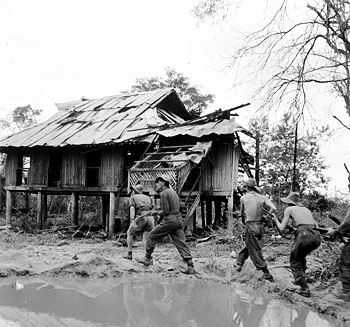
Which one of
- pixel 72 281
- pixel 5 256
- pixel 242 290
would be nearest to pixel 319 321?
pixel 242 290

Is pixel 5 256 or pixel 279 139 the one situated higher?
pixel 279 139

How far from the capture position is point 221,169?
14961mm

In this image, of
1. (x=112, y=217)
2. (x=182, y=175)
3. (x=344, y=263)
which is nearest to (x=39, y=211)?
(x=112, y=217)

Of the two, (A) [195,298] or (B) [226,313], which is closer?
(B) [226,313]

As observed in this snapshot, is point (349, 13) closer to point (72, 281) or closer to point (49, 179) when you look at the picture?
point (72, 281)

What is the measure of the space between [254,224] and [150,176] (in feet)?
22.2


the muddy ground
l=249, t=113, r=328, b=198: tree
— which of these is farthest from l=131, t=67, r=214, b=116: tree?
the muddy ground

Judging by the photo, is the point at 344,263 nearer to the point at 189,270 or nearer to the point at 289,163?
the point at 189,270

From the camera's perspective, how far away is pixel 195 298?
6055 millimetres

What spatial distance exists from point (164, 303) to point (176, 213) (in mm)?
2106

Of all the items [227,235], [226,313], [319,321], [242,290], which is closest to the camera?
[319,321]

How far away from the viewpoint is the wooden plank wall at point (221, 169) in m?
14.8

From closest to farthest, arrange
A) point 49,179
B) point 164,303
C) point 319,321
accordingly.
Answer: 1. point 319,321
2. point 164,303
3. point 49,179

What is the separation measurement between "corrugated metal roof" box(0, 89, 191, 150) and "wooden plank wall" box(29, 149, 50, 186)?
0.90 m
